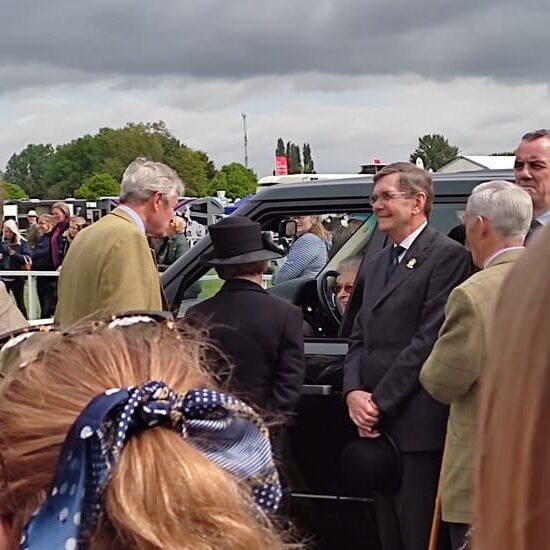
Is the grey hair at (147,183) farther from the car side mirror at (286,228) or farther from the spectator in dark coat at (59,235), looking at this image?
the spectator in dark coat at (59,235)

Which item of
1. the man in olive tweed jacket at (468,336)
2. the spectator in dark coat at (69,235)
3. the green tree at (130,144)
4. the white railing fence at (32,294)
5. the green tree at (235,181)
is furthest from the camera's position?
the green tree at (130,144)

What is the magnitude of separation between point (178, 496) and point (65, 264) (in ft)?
11.6

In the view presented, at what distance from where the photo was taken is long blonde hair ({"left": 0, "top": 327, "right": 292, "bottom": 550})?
1.15 m

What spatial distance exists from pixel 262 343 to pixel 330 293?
3.70 ft

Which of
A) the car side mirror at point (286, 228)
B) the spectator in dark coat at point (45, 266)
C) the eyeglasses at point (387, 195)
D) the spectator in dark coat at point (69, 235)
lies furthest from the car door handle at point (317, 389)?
the spectator in dark coat at point (69, 235)

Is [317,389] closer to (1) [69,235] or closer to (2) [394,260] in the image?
(2) [394,260]

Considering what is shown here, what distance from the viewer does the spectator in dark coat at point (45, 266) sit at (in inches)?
440

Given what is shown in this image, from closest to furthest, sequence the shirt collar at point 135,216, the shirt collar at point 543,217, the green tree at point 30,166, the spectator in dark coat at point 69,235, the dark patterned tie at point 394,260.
A: the dark patterned tie at point 394,260
the shirt collar at point 543,217
the shirt collar at point 135,216
the spectator in dark coat at point 69,235
the green tree at point 30,166

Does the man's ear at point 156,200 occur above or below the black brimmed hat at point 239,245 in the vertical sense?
above

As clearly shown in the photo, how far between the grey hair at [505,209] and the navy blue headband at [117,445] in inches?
95.1

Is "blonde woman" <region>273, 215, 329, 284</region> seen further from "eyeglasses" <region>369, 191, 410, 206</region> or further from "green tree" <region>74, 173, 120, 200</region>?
"green tree" <region>74, 173, 120, 200</region>

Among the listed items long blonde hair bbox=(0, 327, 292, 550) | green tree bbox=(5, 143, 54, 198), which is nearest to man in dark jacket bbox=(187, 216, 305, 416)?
long blonde hair bbox=(0, 327, 292, 550)

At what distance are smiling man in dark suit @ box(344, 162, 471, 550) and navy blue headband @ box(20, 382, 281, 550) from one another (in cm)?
263

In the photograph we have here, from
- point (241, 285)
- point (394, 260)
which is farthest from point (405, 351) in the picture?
point (241, 285)
